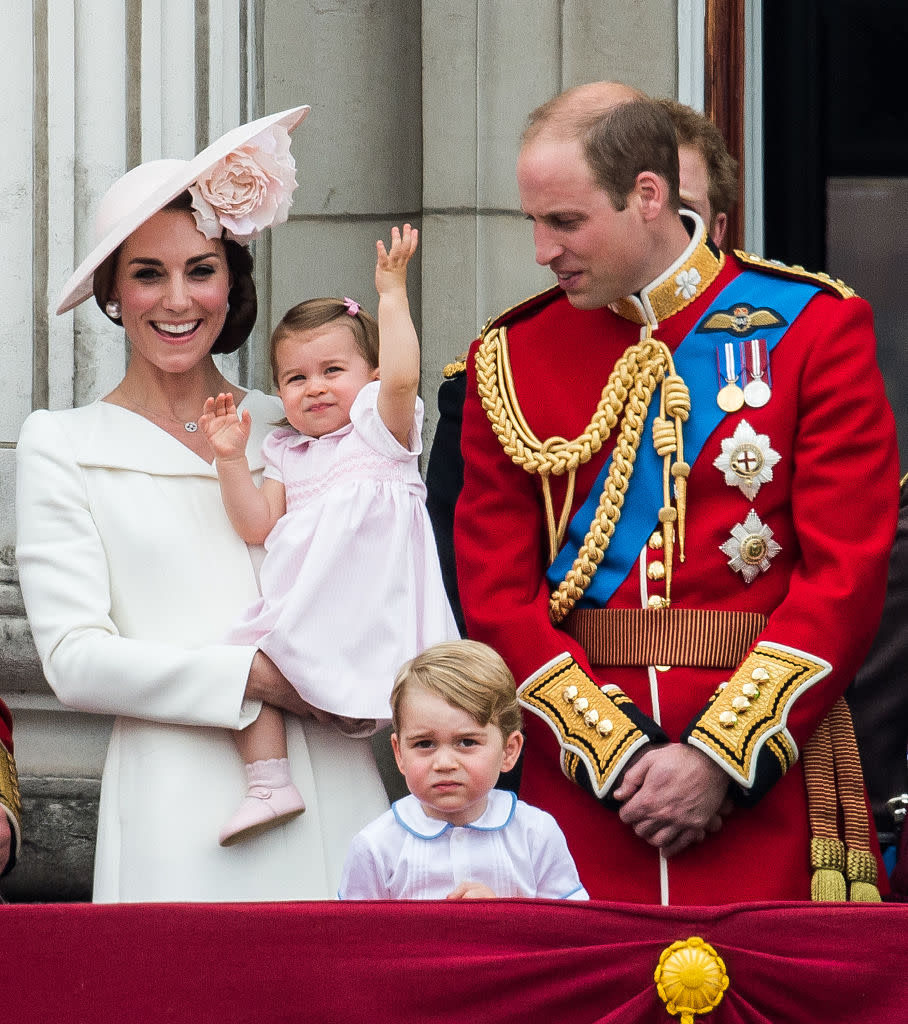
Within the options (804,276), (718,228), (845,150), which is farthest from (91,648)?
(845,150)

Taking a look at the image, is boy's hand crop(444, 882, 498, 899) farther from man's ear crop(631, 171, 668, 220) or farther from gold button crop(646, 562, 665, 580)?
man's ear crop(631, 171, 668, 220)

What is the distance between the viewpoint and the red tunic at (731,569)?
2.76 metres

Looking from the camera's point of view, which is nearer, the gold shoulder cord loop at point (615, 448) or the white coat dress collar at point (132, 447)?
the gold shoulder cord loop at point (615, 448)

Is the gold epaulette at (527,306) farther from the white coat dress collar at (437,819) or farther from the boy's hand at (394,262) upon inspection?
the white coat dress collar at (437,819)

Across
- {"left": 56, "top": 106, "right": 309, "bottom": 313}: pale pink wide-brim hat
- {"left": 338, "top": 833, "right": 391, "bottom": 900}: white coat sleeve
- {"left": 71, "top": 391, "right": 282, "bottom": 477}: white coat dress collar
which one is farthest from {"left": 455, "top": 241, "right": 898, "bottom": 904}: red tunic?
{"left": 56, "top": 106, "right": 309, "bottom": 313}: pale pink wide-brim hat

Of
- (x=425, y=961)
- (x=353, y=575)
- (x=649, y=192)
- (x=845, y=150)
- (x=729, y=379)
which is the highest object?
(x=845, y=150)

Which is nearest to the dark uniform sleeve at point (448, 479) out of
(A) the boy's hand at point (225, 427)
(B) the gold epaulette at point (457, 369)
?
(B) the gold epaulette at point (457, 369)

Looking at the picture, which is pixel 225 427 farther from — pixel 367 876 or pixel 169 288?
pixel 367 876

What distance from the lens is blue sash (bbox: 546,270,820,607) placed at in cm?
289

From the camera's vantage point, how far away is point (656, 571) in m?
2.87

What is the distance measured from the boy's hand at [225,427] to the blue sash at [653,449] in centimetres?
54

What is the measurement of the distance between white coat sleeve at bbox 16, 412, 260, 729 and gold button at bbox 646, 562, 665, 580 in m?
0.61

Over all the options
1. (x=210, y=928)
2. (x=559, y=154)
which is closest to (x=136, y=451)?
(x=559, y=154)

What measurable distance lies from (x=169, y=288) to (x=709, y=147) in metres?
1.03
